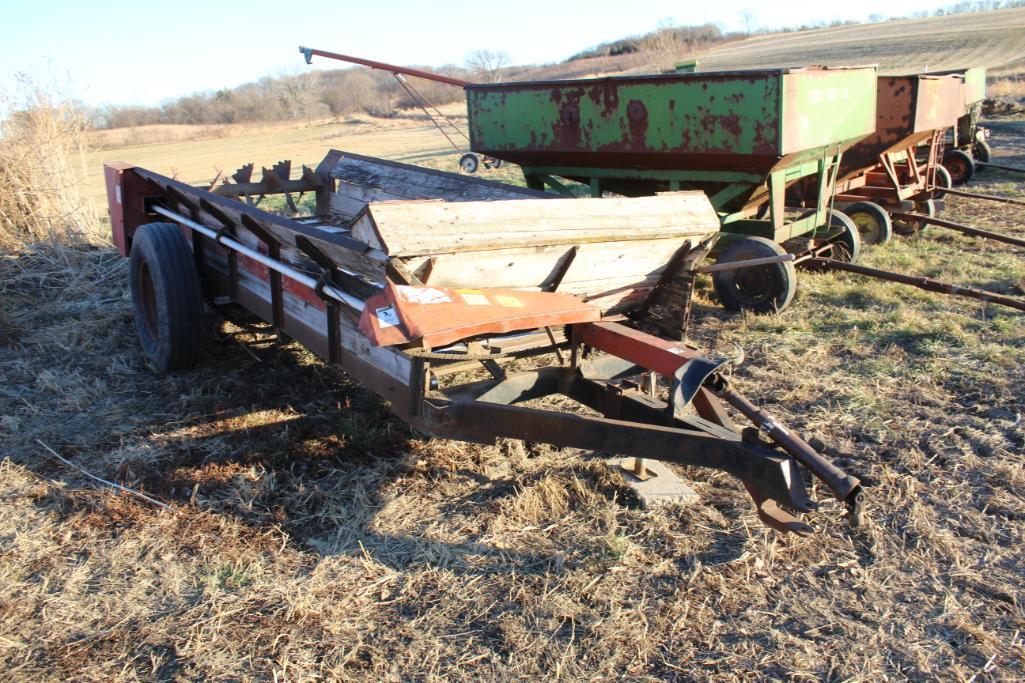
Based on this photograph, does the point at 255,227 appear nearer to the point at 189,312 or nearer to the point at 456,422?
the point at 189,312

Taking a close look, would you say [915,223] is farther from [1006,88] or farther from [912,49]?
[912,49]

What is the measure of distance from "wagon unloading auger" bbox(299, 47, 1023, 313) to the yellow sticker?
3128 millimetres

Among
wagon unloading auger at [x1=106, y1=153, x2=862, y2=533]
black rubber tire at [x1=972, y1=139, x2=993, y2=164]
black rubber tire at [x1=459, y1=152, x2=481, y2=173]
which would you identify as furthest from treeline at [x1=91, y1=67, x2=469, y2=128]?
wagon unloading auger at [x1=106, y1=153, x2=862, y2=533]

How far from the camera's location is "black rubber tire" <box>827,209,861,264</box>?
672 cm

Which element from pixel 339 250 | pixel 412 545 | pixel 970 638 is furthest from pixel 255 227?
pixel 970 638

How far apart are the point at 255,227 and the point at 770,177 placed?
3.86 m

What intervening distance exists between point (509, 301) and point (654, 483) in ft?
3.95

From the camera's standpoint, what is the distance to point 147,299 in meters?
4.75

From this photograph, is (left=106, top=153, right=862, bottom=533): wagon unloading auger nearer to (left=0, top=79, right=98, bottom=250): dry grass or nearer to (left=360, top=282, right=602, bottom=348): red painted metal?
(left=360, top=282, right=602, bottom=348): red painted metal

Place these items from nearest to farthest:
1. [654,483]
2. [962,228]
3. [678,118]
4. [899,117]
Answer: [654,483]
[678,118]
[962,228]
[899,117]

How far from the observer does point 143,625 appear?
8.30 ft

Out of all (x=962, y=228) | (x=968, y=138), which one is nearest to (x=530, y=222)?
(x=962, y=228)

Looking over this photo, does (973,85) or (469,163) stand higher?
(973,85)

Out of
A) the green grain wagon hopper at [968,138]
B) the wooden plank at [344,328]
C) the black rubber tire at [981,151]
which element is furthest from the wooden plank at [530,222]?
the black rubber tire at [981,151]
